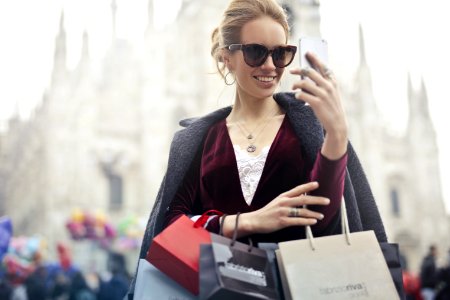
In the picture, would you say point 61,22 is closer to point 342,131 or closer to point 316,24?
point 316,24

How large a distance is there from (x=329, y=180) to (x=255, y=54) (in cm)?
34

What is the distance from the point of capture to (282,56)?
51.4 inches

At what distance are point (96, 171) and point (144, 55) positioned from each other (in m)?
5.01

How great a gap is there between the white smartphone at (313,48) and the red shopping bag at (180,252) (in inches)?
15.9

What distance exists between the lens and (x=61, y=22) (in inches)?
816

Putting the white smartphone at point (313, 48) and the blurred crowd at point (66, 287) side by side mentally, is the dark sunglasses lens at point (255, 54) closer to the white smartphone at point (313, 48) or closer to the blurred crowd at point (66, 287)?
the white smartphone at point (313, 48)

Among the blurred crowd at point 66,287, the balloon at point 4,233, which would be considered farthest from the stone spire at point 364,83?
the balloon at point 4,233

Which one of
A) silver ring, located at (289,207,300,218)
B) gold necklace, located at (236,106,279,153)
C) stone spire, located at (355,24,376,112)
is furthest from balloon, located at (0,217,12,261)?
stone spire, located at (355,24,376,112)

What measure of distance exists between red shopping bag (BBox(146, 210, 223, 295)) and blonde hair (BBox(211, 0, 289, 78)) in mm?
468

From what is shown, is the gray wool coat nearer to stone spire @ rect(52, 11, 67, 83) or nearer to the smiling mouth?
the smiling mouth

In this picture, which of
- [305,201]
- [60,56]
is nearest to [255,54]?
[305,201]

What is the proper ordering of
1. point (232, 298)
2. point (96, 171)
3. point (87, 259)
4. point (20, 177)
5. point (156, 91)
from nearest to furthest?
point (232, 298) < point (87, 259) < point (96, 171) < point (156, 91) < point (20, 177)

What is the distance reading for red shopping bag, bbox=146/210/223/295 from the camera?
44.9 inches

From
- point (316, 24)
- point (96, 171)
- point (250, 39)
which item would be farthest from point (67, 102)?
point (250, 39)
